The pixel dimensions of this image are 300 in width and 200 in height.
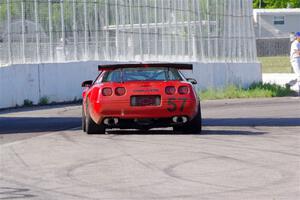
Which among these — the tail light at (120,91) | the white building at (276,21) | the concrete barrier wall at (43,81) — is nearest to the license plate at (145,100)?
the tail light at (120,91)

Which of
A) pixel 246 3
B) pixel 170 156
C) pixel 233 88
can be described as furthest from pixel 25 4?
pixel 170 156

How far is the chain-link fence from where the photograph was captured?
85.4 ft

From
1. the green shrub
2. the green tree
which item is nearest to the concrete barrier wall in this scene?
the green shrub

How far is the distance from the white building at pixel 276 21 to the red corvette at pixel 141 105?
212ft

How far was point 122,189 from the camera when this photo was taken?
9555 millimetres

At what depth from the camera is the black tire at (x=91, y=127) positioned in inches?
596

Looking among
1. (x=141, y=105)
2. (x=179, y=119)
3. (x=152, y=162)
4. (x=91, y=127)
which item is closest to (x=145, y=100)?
(x=141, y=105)

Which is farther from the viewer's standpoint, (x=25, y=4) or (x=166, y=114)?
(x=25, y=4)

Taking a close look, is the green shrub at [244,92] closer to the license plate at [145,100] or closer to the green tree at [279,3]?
the license plate at [145,100]

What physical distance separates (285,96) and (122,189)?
19.6 meters

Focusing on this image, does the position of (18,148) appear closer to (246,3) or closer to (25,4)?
(25,4)

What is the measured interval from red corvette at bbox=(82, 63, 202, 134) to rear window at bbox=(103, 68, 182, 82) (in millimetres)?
107

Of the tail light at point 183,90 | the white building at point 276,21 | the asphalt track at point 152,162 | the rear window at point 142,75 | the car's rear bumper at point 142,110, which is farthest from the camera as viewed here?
the white building at point 276,21

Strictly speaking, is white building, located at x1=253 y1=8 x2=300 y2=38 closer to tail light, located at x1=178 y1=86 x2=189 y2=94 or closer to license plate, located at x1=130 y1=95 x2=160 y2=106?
tail light, located at x1=178 y1=86 x2=189 y2=94
